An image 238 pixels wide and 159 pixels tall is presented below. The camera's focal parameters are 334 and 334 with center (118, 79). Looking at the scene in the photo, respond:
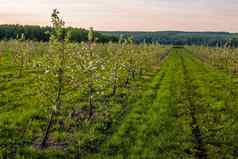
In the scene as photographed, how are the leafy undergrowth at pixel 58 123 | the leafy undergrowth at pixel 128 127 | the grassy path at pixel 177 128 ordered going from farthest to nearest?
the grassy path at pixel 177 128
the leafy undergrowth at pixel 128 127
the leafy undergrowth at pixel 58 123

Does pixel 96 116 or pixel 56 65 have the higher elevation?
pixel 56 65

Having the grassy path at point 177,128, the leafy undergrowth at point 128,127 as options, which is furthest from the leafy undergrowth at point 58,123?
the grassy path at point 177,128

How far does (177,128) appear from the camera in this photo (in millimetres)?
17141

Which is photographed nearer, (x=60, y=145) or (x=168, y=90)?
(x=60, y=145)

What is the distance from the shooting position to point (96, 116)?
61.3 feet

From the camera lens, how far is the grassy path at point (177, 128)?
45.3 ft

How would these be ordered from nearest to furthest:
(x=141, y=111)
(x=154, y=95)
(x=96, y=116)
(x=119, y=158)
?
(x=119, y=158) → (x=96, y=116) → (x=141, y=111) → (x=154, y=95)

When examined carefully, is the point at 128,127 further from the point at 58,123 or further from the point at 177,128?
the point at 58,123

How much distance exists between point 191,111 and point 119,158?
31.4 feet

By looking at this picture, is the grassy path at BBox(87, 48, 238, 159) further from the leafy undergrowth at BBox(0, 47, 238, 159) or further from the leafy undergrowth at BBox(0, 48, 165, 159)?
the leafy undergrowth at BBox(0, 48, 165, 159)

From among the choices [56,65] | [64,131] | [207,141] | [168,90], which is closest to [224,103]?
[168,90]

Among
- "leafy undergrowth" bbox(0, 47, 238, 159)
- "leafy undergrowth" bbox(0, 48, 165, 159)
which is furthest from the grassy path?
"leafy undergrowth" bbox(0, 48, 165, 159)

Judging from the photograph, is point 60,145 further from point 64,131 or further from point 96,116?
point 96,116

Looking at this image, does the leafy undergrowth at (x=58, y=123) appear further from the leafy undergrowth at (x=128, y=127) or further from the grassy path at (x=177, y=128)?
the grassy path at (x=177, y=128)
